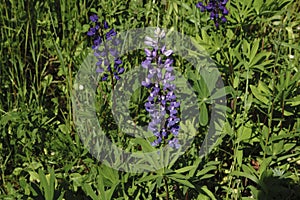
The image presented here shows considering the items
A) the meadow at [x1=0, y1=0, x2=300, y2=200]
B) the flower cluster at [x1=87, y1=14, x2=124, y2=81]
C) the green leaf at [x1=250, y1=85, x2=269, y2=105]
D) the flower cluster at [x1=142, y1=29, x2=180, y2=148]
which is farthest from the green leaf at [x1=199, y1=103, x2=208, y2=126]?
the flower cluster at [x1=87, y1=14, x2=124, y2=81]

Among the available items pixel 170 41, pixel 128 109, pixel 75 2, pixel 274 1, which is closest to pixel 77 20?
pixel 75 2

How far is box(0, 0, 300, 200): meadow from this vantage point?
1.88 meters

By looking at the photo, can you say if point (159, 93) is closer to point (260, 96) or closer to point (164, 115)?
point (164, 115)

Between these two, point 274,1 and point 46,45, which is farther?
point 46,45

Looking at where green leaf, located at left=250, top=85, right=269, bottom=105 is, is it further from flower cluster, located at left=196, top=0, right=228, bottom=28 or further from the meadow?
flower cluster, located at left=196, top=0, right=228, bottom=28

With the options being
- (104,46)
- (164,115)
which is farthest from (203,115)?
Answer: (104,46)

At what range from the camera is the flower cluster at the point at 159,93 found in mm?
1745

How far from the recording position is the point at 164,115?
1.80 metres

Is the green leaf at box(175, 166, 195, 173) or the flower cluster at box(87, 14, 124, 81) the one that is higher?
the flower cluster at box(87, 14, 124, 81)

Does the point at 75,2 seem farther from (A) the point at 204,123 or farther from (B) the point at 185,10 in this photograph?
(A) the point at 204,123

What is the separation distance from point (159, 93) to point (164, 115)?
0.08 metres

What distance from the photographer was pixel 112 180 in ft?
6.19

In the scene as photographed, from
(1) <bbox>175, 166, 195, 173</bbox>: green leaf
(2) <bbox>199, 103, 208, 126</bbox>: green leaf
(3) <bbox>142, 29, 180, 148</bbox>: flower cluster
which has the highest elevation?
(3) <bbox>142, 29, 180, 148</bbox>: flower cluster

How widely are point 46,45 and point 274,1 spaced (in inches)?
46.3
